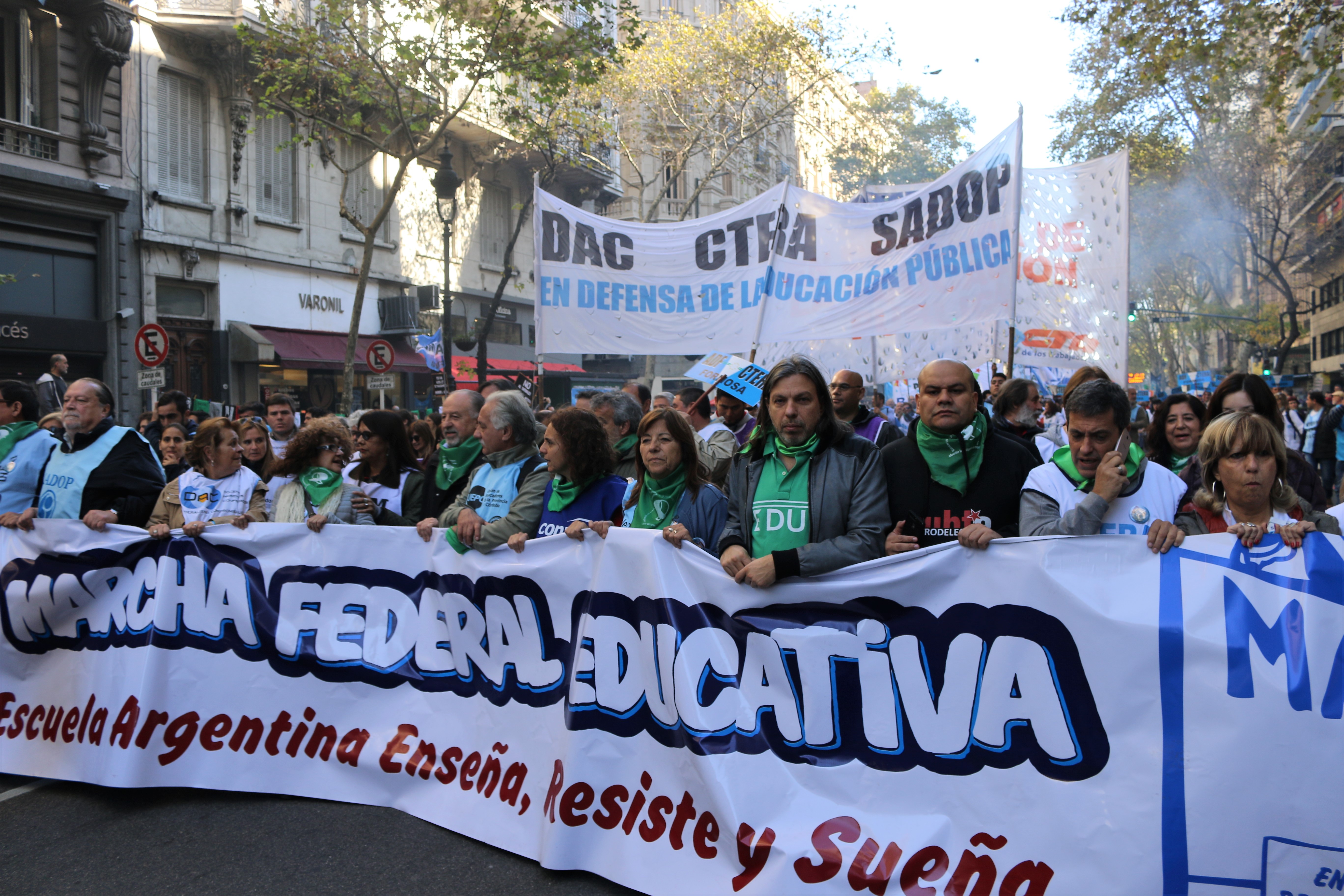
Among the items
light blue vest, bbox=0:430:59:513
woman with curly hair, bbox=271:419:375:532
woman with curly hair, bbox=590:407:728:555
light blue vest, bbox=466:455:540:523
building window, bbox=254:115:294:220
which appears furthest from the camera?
building window, bbox=254:115:294:220

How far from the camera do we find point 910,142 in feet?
175

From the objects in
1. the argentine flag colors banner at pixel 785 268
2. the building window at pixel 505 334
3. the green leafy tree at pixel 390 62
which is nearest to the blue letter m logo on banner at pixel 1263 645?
the argentine flag colors banner at pixel 785 268

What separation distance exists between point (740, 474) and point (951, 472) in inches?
31.2

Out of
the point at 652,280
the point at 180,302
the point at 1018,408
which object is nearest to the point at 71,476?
the point at 652,280

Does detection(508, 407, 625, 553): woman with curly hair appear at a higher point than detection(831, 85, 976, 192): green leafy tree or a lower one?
lower

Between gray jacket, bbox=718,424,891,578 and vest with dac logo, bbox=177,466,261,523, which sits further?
vest with dac logo, bbox=177,466,261,523

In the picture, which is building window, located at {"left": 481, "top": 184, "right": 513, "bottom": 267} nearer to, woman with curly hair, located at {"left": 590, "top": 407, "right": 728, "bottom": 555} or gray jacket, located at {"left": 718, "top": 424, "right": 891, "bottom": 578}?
woman with curly hair, located at {"left": 590, "top": 407, "right": 728, "bottom": 555}

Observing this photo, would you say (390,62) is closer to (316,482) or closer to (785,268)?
(785,268)

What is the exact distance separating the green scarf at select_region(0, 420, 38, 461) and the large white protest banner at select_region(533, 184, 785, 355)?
11.3 feet

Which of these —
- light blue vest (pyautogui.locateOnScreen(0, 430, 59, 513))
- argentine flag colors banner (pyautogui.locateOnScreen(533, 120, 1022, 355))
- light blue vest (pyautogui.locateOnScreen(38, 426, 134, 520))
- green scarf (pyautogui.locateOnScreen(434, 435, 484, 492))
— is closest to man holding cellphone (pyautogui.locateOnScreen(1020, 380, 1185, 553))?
green scarf (pyautogui.locateOnScreen(434, 435, 484, 492))

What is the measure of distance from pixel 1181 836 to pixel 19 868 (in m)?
3.96

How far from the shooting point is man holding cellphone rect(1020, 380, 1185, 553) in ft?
Answer: 10.9

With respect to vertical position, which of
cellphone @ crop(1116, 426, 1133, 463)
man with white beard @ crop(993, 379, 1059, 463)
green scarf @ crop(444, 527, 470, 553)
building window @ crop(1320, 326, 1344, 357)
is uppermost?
building window @ crop(1320, 326, 1344, 357)

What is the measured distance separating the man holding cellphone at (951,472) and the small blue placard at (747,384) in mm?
1590
